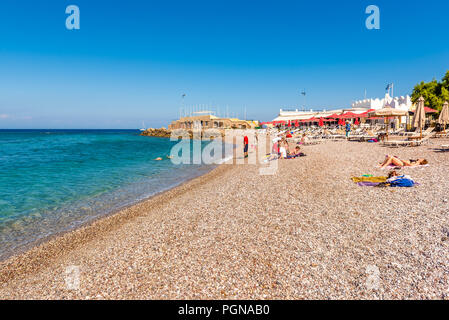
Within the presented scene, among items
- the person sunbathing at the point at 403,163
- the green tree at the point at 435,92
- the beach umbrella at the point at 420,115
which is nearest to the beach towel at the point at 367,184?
the person sunbathing at the point at 403,163

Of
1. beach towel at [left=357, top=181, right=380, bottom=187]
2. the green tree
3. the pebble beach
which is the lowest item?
the pebble beach

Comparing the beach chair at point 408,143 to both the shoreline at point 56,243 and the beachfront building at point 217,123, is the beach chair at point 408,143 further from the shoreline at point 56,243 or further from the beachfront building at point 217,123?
the beachfront building at point 217,123

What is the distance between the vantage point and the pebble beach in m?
3.49

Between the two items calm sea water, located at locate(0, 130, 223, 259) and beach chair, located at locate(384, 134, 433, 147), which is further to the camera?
beach chair, located at locate(384, 134, 433, 147)

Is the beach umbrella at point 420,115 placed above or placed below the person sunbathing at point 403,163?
above

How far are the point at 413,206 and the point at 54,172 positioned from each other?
774 inches

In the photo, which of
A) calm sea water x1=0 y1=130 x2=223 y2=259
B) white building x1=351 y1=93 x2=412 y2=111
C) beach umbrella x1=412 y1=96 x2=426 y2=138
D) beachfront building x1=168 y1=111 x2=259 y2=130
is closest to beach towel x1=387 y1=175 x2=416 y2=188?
calm sea water x1=0 y1=130 x2=223 y2=259

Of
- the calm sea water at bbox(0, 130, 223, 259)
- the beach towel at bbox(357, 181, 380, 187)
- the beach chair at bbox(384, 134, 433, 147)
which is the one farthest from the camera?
the beach chair at bbox(384, 134, 433, 147)

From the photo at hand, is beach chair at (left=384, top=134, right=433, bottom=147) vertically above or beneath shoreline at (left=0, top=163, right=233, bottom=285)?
above

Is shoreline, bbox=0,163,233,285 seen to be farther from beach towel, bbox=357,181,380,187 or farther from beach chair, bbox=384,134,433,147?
beach chair, bbox=384,134,433,147

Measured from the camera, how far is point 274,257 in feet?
13.8

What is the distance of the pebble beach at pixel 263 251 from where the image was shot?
11.4 feet

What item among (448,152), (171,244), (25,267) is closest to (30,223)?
(25,267)

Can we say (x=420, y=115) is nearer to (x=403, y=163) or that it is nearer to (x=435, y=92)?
(x=403, y=163)
